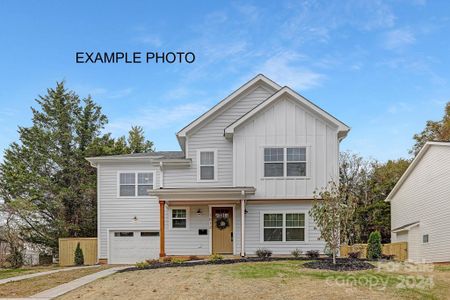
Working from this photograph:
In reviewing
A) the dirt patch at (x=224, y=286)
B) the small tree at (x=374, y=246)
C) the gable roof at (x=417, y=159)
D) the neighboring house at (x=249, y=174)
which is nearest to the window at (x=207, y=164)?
the neighboring house at (x=249, y=174)

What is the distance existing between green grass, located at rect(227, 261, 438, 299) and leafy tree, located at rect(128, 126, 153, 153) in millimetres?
29566

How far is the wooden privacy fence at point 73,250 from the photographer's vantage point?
25.8 metres

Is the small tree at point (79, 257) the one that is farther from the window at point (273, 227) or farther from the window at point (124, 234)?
the window at point (273, 227)

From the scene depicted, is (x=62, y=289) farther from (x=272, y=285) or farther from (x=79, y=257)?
(x=79, y=257)

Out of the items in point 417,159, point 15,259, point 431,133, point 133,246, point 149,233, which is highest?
point 431,133

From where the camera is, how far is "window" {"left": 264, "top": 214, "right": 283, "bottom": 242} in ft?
74.9

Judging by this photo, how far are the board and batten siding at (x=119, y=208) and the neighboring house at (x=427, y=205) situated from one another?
Answer: 13.7 meters

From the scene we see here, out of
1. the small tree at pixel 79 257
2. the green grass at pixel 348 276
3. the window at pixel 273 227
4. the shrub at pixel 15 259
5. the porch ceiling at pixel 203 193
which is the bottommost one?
the shrub at pixel 15 259

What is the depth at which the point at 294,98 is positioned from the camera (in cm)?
2288

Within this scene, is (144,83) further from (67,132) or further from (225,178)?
(67,132)

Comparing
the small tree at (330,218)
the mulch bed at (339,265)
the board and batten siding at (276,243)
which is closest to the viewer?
the mulch bed at (339,265)

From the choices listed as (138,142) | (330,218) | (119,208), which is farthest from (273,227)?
(138,142)

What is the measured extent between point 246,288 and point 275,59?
1303 centimetres

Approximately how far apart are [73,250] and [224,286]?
15.3m
